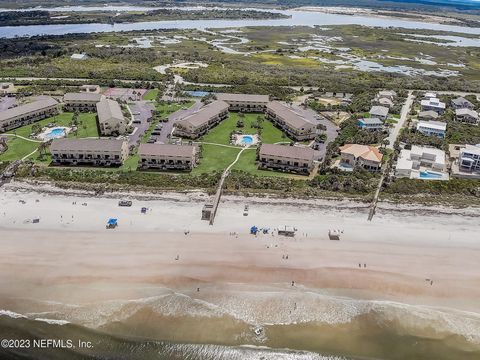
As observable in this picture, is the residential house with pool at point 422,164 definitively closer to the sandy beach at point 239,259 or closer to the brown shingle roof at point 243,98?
the sandy beach at point 239,259

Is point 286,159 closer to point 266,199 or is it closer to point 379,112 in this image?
point 266,199

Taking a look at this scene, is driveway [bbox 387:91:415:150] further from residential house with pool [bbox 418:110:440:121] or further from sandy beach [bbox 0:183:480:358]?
sandy beach [bbox 0:183:480:358]

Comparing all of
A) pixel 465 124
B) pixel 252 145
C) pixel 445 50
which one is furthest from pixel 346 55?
pixel 252 145

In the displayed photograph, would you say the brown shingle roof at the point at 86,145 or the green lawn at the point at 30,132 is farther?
the green lawn at the point at 30,132

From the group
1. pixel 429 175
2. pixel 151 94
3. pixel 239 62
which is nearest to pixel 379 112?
pixel 429 175

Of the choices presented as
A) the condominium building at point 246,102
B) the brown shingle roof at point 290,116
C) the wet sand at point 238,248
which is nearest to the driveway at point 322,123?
the brown shingle roof at point 290,116

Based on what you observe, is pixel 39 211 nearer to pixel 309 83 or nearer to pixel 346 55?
pixel 309 83
